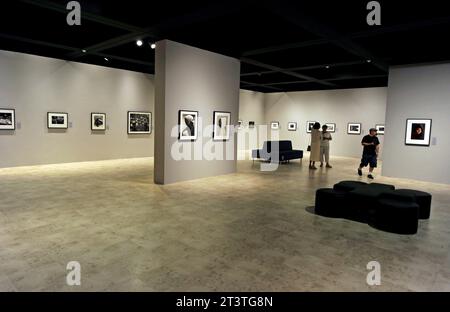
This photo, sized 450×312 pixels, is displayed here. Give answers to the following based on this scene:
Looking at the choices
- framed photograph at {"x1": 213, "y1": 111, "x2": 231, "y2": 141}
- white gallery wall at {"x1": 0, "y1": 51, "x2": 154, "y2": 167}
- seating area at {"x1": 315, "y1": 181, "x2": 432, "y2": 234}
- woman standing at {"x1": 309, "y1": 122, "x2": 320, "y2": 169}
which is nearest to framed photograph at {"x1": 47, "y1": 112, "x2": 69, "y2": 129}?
white gallery wall at {"x1": 0, "y1": 51, "x2": 154, "y2": 167}

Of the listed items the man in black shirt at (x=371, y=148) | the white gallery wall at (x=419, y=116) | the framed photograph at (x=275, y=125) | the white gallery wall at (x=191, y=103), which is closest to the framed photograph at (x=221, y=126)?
the white gallery wall at (x=191, y=103)

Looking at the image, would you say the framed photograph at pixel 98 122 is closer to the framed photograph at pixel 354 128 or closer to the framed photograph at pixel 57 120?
the framed photograph at pixel 57 120

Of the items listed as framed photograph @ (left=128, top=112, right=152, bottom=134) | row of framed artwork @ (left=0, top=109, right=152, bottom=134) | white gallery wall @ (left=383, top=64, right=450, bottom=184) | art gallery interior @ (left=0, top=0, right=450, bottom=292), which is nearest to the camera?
art gallery interior @ (left=0, top=0, right=450, bottom=292)

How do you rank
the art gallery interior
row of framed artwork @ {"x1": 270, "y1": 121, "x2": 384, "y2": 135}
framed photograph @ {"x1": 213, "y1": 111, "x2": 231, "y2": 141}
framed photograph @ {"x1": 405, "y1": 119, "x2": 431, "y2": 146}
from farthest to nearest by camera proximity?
row of framed artwork @ {"x1": 270, "y1": 121, "x2": 384, "y2": 135}, framed photograph @ {"x1": 213, "y1": 111, "x2": 231, "y2": 141}, framed photograph @ {"x1": 405, "y1": 119, "x2": 431, "y2": 146}, the art gallery interior

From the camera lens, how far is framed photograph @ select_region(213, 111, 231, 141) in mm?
10023

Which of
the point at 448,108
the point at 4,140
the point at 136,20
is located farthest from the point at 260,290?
the point at 4,140

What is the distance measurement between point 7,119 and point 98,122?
3290mm

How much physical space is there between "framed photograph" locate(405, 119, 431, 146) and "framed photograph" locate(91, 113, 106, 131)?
12.1 metres

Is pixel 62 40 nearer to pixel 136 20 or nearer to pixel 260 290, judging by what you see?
pixel 136 20

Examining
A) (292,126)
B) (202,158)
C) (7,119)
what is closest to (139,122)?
(7,119)

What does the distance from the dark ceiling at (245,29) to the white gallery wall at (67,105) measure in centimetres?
71

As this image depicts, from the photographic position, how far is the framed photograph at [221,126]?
10023 millimetres

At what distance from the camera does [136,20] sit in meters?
7.53

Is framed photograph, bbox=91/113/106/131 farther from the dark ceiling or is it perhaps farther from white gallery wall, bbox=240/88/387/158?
white gallery wall, bbox=240/88/387/158
